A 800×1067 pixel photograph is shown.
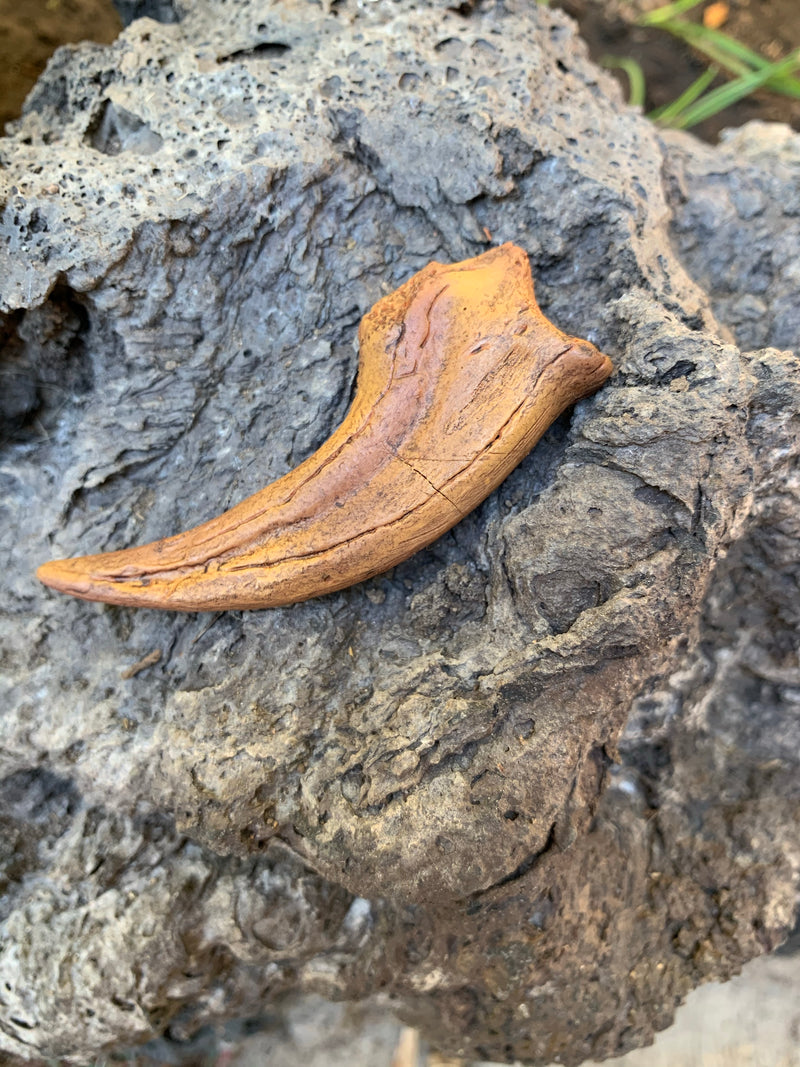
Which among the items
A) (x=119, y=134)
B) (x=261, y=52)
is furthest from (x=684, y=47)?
(x=119, y=134)

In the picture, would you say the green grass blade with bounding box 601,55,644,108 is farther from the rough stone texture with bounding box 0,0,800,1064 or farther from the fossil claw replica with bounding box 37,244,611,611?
the fossil claw replica with bounding box 37,244,611,611

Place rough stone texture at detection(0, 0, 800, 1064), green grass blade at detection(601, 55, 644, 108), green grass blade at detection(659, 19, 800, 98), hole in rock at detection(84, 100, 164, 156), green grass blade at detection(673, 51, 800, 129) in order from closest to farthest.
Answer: rough stone texture at detection(0, 0, 800, 1064) → hole in rock at detection(84, 100, 164, 156) → green grass blade at detection(673, 51, 800, 129) → green grass blade at detection(659, 19, 800, 98) → green grass blade at detection(601, 55, 644, 108)

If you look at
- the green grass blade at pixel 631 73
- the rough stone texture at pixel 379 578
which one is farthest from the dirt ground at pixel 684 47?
the rough stone texture at pixel 379 578

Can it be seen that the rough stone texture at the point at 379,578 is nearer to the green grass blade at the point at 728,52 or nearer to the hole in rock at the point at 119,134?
the hole in rock at the point at 119,134

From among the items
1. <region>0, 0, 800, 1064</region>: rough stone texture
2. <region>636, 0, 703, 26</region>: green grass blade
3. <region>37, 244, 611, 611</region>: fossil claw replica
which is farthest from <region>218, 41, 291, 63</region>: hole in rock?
<region>636, 0, 703, 26</region>: green grass blade

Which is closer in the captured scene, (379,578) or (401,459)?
(401,459)

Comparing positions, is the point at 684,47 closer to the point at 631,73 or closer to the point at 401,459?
the point at 631,73
